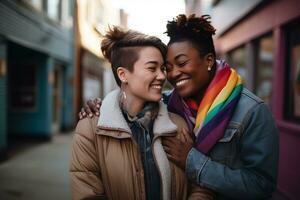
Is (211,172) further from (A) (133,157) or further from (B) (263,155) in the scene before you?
(A) (133,157)

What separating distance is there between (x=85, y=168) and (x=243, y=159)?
3.06ft

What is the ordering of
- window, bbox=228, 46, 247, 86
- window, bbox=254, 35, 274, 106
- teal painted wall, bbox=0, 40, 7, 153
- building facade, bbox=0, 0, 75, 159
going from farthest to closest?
window, bbox=228, 46, 247, 86 → building facade, bbox=0, 0, 75, 159 → teal painted wall, bbox=0, 40, 7, 153 → window, bbox=254, 35, 274, 106

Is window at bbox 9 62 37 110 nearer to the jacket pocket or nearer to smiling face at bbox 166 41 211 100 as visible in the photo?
smiling face at bbox 166 41 211 100

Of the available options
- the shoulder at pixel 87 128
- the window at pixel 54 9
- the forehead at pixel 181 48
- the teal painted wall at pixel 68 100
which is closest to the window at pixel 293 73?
the forehead at pixel 181 48

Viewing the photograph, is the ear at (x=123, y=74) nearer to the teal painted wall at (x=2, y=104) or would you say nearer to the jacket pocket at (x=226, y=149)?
the jacket pocket at (x=226, y=149)

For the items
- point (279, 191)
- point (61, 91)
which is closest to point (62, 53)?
point (61, 91)

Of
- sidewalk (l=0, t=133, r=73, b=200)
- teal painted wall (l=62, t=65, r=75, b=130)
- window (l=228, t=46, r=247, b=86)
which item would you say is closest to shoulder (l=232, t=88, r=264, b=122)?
sidewalk (l=0, t=133, r=73, b=200)

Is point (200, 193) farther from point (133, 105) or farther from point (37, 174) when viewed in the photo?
point (37, 174)

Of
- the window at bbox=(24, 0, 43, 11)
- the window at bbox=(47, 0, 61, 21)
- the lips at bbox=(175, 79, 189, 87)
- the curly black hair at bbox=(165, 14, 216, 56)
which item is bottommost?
the lips at bbox=(175, 79, 189, 87)

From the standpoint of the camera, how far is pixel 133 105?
230 centimetres

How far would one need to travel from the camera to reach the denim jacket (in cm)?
211

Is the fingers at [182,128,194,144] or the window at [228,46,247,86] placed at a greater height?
the window at [228,46,247,86]

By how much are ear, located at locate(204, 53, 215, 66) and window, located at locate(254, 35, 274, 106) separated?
17.8 ft

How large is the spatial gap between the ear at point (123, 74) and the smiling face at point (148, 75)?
1.0 inches
